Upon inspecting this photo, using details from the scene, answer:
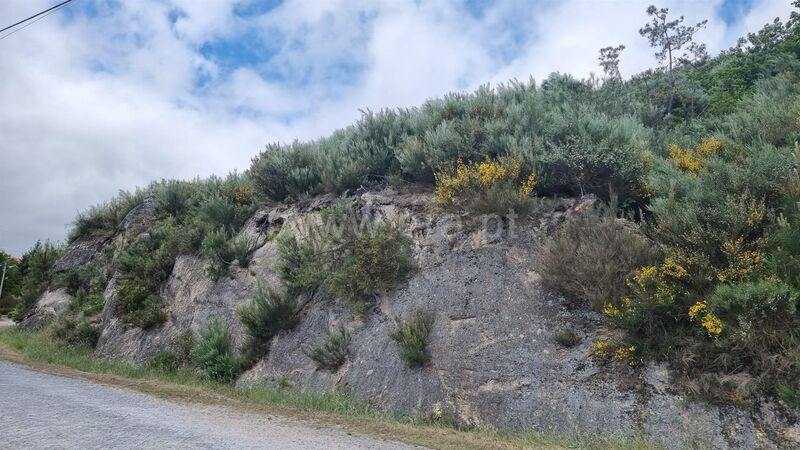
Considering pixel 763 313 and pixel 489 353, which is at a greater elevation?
→ pixel 763 313

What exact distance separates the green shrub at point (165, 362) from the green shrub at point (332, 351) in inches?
143

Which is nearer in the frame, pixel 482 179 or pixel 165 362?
pixel 482 179

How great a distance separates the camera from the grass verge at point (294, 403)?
5902mm

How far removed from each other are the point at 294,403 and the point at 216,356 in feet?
9.95

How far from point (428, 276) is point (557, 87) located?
28.6 feet

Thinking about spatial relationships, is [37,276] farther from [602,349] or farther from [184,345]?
[602,349]

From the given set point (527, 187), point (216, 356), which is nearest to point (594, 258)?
point (527, 187)

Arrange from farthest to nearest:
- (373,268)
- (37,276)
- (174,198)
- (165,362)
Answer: (37,276)
(174,198)
(165,362)
(373,268)

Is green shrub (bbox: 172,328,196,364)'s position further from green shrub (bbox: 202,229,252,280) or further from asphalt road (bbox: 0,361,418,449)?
asphalt road (bbox: 0,361,418,449)

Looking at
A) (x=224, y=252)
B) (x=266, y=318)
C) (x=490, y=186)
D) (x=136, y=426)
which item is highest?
(x=490, y=186)

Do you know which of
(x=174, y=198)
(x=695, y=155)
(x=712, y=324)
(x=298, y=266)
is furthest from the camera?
(x=174, y=198)

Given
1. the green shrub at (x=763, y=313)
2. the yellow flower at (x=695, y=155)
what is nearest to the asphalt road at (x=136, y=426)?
the green shrub at (x=763, y=313)

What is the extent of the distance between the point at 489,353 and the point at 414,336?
3.81ft

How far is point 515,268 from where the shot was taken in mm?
8648
